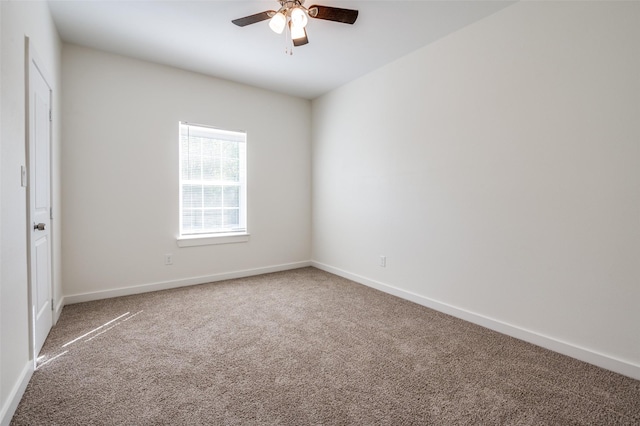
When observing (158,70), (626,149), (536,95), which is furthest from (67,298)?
(626,149)

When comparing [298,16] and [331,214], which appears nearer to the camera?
[298,16]

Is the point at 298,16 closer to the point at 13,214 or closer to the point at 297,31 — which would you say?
the point at 297,31

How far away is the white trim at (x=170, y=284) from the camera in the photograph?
3207 mm

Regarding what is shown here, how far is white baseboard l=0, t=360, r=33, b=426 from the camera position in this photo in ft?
4.69

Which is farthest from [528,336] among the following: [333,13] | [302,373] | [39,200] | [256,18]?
[39,200]

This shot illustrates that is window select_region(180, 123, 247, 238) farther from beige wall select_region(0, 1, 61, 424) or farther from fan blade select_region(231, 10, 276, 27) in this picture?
beige wall select_region(0, 1, 61, 424)

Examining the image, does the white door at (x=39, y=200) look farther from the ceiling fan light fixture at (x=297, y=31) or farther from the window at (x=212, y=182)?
the ceiling fan light fixture at (x=297, y=31)

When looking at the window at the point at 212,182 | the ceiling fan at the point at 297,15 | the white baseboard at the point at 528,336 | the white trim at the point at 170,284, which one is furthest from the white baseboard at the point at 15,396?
the white baseboard at the point at 528,336

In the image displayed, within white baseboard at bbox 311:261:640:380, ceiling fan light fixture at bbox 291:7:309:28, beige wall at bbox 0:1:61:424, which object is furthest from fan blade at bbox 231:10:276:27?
white baseboard at bbox 311:261:640:380

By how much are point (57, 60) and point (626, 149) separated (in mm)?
4617

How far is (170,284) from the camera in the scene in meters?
3.70

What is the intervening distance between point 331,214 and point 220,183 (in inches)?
63.5

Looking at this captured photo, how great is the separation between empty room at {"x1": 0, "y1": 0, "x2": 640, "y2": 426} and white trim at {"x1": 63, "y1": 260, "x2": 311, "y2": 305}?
4 centimetres

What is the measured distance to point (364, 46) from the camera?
311cm
